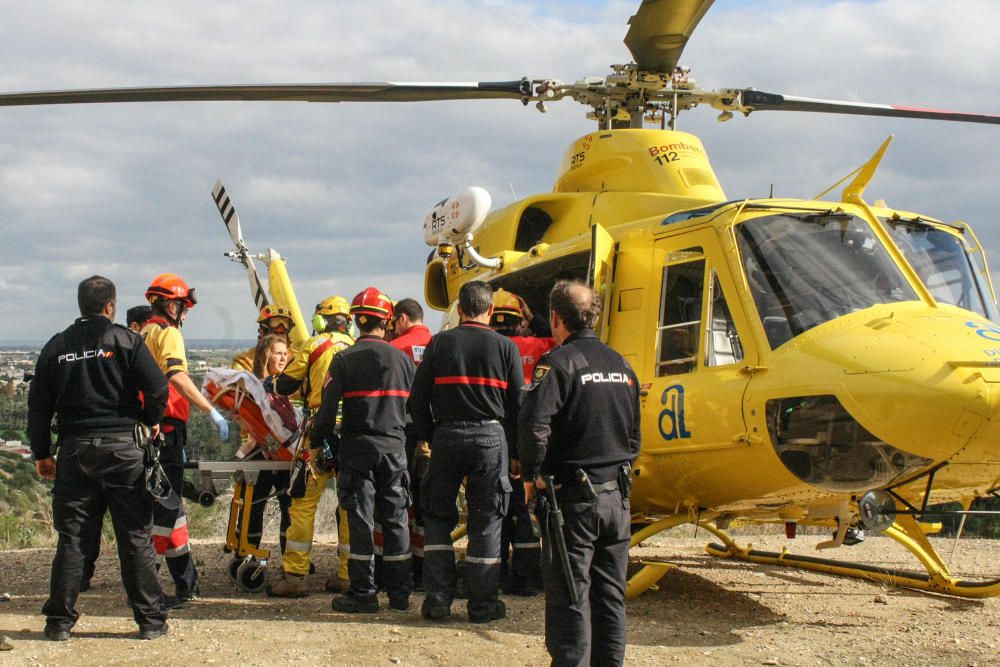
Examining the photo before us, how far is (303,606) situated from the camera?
676 cm

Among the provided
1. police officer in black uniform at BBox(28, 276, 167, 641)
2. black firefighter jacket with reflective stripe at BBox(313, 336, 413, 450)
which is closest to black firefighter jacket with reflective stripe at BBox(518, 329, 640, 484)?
black firefighter jacket with reflective stripe at BBox(313, 336, 413, 450)

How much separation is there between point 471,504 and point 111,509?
2.02 meters

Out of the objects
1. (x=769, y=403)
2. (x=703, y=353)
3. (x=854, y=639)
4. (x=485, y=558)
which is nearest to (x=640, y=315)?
(x=703, y=353)

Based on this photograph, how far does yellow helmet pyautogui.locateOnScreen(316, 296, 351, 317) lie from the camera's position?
761cm

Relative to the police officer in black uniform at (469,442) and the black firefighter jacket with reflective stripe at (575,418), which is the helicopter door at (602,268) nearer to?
the police officer in black uniform at (469,442)

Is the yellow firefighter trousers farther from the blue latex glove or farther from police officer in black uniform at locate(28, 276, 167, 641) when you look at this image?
police officer in black uniform at locate(28, 276, 167, 641)

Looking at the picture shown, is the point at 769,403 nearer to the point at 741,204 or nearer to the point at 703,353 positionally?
the point at 703,353

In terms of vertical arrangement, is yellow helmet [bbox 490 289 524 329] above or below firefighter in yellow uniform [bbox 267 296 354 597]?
above

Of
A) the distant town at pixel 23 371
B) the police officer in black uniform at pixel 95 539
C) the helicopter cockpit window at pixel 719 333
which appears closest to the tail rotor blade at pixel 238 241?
the distant town at pixel 23 371

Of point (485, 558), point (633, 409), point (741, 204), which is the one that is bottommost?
point (485, 558)

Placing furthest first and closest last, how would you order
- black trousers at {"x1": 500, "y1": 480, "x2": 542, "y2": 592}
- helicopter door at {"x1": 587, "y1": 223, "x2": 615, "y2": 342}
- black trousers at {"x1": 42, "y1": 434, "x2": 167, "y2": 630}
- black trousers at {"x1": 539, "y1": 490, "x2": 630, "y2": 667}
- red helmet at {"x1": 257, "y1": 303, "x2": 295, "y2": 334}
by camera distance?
red helmet at {"x1": 257, "y1": 303, "x2": 295, "y2": 334}
black trousers at {"x1": 500, "y1": 480, "x2": 542, "y2": 592}
helicopter door at {"x1": 587, "y1": 223, "x2": 615, "y2": 342}
black trousers at {"x1": 42, "y1": 434, "x2": 167, "y2": 630}
black trousers at {"x1": 539, "y1": 490, "x2": 630, "y2": 667}

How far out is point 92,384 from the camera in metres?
5.58

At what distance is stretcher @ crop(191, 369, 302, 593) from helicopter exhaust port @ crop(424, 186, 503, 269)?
1.85 meters

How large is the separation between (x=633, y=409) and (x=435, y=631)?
193 cm
